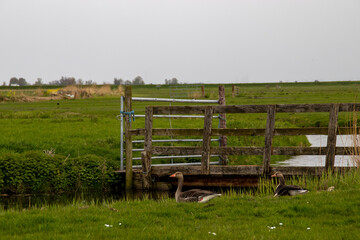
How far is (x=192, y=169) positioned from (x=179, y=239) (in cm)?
784

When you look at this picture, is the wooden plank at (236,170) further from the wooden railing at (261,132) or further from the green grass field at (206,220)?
the green grass field at (206,220)

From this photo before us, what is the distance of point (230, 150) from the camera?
14.9 m

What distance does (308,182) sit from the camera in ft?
43.8

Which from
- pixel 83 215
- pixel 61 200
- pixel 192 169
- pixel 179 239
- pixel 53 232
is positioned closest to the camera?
pixel 179 239

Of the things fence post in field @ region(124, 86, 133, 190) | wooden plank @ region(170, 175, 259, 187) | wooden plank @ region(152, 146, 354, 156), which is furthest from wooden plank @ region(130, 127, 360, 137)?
wooden plank @ region(170, 175, 259, 187)

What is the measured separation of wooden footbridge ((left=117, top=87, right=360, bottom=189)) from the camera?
14391mm

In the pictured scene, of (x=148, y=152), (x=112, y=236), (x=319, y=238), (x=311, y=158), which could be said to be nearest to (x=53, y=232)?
(x=112, y=236)

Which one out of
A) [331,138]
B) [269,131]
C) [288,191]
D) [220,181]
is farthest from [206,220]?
[331,138]

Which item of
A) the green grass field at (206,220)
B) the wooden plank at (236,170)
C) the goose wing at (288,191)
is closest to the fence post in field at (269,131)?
the wooden plank at (236,170)

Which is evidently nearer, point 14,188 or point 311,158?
point 14,188

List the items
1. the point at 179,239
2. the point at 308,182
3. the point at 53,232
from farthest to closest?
the point at 308,182, the point at 53,232, the point at 179,239

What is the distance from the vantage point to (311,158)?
23.4 m

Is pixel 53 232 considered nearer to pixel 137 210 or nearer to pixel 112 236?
pixel 112 236

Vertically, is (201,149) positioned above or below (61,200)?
above
